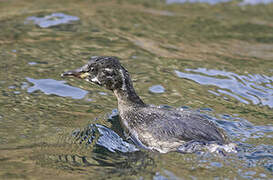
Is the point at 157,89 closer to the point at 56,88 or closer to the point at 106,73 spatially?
the point at 106,73

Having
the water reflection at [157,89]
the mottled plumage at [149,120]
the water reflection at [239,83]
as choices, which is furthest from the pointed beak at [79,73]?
the water reflection at [239,83]

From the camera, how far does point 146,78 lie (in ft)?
27.4

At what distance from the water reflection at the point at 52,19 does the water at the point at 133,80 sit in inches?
0.9

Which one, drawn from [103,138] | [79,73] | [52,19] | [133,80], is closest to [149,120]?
[103,138]

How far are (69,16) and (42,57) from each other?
2383 millimetres

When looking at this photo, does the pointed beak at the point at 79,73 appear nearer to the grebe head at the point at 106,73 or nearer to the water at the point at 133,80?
the grebe head at the point at 106,73

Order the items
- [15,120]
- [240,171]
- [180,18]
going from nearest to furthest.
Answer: [240,171]
[15,120]
[180,18]

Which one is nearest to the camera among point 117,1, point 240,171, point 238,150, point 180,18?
point 240,171

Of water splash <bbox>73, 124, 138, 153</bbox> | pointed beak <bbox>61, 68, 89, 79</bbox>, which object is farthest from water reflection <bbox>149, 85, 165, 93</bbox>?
water splash <bbox>73, 124, 138, 153</bbox>

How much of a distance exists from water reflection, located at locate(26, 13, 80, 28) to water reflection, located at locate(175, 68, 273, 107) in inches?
135

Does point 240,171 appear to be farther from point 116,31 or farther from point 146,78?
point 116,31

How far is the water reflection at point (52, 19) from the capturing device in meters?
10.5

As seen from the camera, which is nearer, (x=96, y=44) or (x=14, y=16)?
(x=96, y=44)

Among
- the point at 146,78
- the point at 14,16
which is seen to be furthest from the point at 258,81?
the point at 14,16
